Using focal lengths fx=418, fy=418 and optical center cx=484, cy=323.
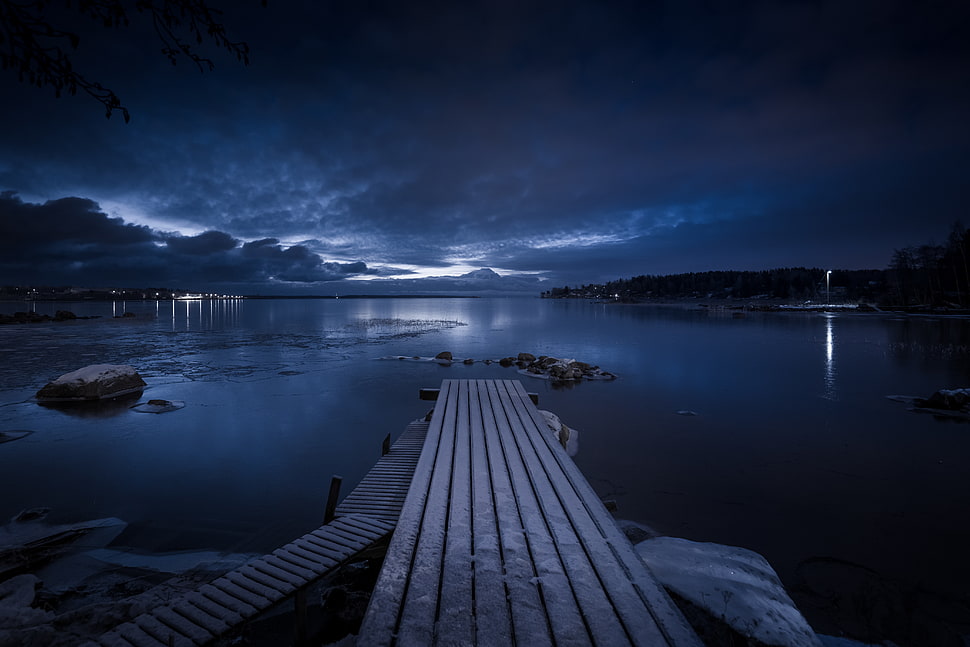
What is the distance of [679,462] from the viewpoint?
11250mm

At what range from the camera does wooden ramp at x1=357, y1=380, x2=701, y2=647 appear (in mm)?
3096

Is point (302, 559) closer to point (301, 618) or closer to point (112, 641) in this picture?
point (301, 618)

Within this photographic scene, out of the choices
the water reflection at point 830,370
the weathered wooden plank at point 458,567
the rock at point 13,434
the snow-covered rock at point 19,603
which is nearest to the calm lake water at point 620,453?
the water reflection at point 830,370

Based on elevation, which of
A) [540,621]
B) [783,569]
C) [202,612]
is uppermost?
[540,621]

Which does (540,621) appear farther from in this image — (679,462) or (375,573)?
(679,462)

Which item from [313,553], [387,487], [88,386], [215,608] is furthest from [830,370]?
[88,386]

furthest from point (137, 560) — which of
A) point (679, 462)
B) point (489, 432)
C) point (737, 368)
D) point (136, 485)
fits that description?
point (737, 368)

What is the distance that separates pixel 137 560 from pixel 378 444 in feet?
21.7

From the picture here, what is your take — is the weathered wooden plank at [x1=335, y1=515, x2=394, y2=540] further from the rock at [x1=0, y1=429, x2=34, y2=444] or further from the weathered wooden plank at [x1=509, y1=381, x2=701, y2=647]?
the rock at [x1=0, y1=429, x2=34, y2=444]

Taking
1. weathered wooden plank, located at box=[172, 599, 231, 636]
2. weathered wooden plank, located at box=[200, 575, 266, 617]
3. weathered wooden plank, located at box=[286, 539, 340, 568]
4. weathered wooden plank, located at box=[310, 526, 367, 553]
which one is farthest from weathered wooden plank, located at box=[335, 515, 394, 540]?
weathered wooden plank, located at box=[172, 599, 231, 636]

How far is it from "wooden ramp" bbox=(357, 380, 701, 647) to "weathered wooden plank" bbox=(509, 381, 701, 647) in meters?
0.01

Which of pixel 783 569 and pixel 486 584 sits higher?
pixel 486 584

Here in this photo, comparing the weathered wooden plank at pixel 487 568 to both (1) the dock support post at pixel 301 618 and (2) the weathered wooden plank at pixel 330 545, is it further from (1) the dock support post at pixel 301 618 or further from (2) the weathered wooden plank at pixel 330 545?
(1) the dock support post at pixel 301 618

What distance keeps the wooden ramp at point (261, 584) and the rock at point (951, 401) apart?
20789 mm
